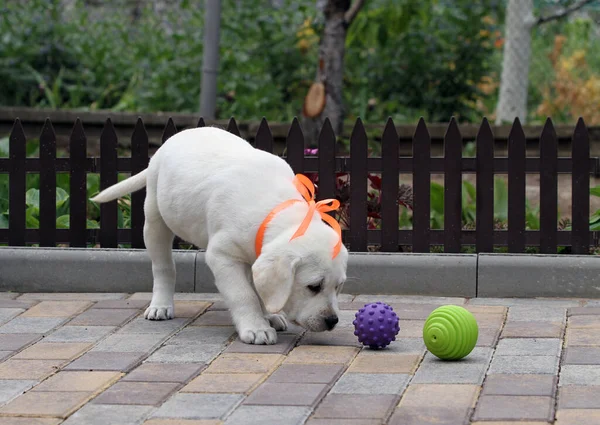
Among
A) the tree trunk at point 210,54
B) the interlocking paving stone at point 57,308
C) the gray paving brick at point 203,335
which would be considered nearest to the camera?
the gray paving brick at point 203,335

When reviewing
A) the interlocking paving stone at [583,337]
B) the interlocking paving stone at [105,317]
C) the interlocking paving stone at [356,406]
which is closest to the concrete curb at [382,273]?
the interlocking paving stone at [105,317]

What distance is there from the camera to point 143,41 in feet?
43.9

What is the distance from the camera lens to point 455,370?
4.46 meters

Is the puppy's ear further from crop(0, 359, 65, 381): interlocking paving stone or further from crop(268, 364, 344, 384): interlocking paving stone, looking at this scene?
crop(0, 359, 65, 381): interlocking paving stone

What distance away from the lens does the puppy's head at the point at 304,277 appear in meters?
4.71

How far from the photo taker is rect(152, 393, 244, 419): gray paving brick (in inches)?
150

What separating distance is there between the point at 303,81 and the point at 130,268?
6177 mm

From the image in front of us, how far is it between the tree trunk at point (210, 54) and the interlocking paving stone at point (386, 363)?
15.1 feet

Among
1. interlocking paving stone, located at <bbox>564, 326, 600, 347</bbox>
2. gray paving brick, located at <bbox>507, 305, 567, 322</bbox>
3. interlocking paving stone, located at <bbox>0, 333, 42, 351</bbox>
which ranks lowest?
interlocking paving stone, located at <bbox>0, 333, 42, 351</bbox>

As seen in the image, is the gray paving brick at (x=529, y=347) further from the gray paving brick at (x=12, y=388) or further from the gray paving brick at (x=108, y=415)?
the gray paving brick at (x=12, y=388)

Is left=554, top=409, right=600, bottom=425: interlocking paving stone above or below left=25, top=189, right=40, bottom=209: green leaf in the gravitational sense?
below

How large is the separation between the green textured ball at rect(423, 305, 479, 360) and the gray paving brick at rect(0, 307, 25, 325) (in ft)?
7.77

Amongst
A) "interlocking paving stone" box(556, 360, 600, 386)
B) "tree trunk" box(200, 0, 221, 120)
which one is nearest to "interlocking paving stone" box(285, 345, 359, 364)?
"interlocking paving stone" box(556, 360, 600, 386)

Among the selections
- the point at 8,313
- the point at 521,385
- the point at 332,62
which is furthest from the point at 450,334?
the point at 332,62
